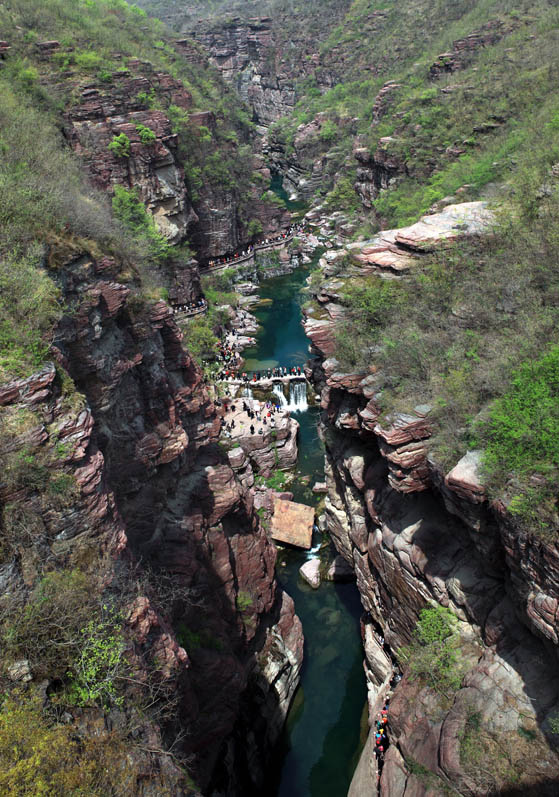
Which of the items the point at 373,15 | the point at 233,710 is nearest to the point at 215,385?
the point at 233,710

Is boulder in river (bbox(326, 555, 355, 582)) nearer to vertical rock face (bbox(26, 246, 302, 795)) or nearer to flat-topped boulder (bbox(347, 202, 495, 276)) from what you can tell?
vertical rock face (bbox(26, 246, 302, 795))

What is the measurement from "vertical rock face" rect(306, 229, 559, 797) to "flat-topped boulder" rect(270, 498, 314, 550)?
682 cm

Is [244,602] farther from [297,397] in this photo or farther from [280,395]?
[297,397]

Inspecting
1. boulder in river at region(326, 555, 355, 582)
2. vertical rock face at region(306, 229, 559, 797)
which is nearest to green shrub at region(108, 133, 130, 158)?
vertical rock face at region(306, 229, 559, 797)

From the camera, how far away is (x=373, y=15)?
8125 centimetres

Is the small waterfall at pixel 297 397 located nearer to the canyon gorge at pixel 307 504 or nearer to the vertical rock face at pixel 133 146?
the canyon gorge at pixel 307 504

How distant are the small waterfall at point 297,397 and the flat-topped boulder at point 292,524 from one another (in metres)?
10.00

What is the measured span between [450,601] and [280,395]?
75.3 feet

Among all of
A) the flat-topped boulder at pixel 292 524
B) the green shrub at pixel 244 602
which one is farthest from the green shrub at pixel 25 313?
the flat-topped boulder at pixel 292 524

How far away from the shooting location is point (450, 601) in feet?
39.0

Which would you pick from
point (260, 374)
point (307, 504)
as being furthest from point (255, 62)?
point (307, 504)

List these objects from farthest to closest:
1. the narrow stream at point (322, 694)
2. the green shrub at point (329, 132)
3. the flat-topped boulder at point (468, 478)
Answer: the green shrub at point (329, 132) < the narrow stream at point (322, 694) < the flat-topped boulder at point (468, 478)

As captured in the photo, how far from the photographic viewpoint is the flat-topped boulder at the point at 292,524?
2364 cm

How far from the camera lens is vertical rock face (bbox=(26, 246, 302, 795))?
9828mm
